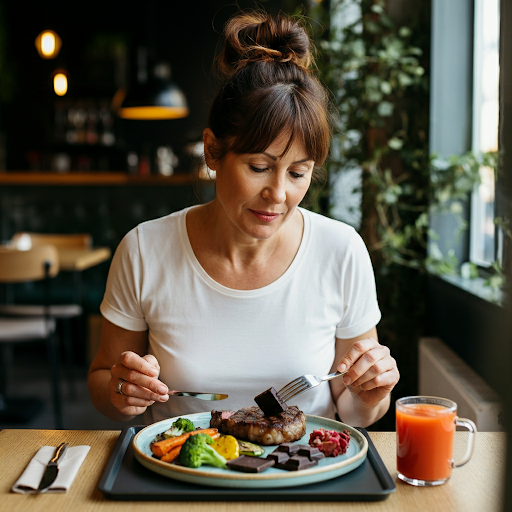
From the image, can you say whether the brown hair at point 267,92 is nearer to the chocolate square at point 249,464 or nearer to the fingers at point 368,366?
the fingers at point 368,366

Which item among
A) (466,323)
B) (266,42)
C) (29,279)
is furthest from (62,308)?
(266,42)

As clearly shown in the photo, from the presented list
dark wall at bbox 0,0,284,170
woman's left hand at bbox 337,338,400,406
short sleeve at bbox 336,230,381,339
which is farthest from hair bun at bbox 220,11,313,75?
dark wall at bbox 0,0,284,170

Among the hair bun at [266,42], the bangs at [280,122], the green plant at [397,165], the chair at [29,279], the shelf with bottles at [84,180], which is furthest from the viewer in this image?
the shelf with bottles at [84,180]

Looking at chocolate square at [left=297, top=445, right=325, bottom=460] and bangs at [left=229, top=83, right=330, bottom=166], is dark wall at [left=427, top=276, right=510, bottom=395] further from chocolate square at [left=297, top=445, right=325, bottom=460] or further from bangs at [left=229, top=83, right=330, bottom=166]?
chocolate square at [left=297, top=445, right=325, bottom=460]

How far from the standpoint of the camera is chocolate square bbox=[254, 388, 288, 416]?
1.00 m

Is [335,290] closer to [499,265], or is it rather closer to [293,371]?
[293,371]

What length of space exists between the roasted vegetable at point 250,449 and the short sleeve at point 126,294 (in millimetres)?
526

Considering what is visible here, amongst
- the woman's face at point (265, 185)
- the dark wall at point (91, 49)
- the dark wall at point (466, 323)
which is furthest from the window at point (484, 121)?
the dark wall at point (91, 49)

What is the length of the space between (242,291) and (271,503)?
2.01 ft

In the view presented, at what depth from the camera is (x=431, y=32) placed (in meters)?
2.31

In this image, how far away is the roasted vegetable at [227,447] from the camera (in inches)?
34.8

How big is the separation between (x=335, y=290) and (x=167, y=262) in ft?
1.25

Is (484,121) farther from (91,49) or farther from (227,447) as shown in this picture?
(91,49)

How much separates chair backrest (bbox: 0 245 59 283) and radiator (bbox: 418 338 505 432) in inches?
81.7
